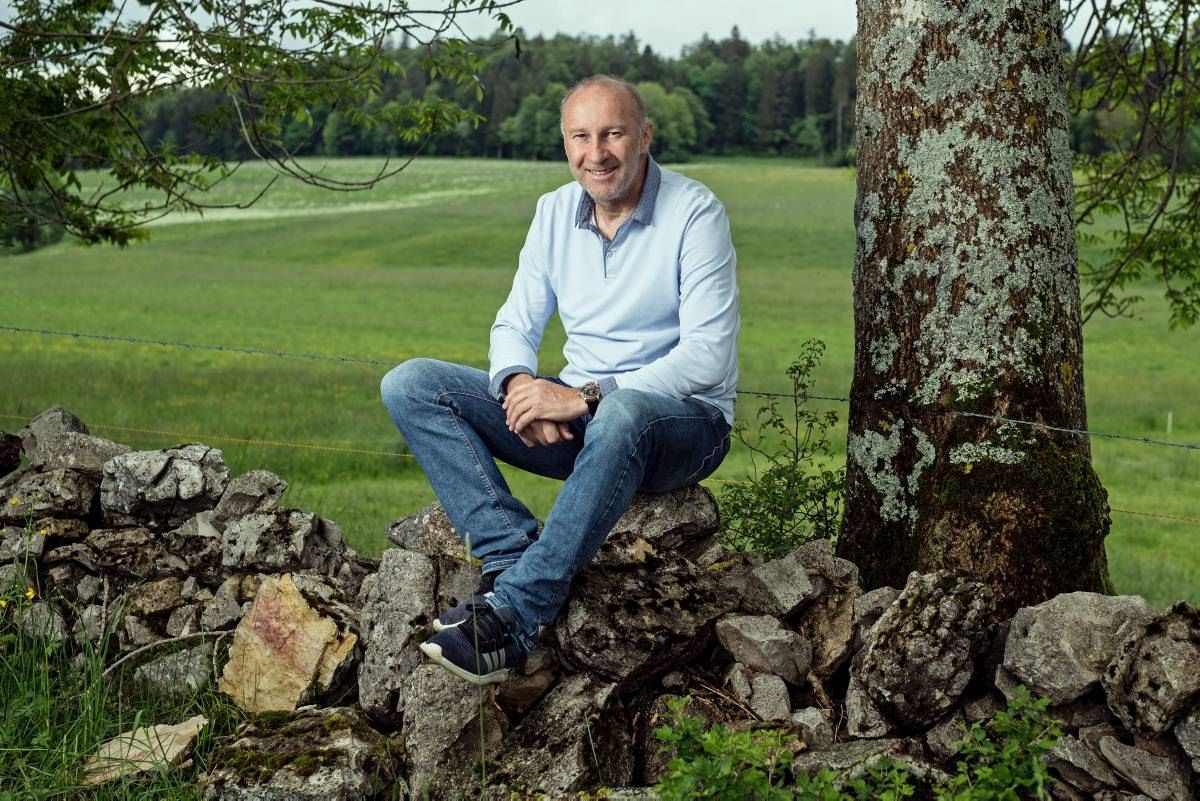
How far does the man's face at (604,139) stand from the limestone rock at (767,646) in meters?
1.60

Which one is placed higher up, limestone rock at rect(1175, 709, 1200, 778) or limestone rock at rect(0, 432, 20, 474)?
limestone rock at rect(0, 432, 20, 474)

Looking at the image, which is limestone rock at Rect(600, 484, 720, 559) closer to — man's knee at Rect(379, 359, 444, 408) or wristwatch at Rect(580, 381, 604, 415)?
wristwatch at Rect(580, 381, 604, 415)

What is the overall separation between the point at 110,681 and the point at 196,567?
627 mm

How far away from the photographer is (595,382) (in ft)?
14.9

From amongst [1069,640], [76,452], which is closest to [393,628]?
[1069,640]

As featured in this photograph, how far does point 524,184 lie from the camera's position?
2694 inches

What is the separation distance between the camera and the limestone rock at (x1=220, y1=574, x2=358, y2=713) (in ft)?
15.3

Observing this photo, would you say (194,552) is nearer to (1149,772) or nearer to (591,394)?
(591,394)

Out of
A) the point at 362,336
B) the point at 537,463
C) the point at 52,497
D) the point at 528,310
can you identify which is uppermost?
the point at 528,310

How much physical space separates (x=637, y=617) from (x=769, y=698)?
519mm

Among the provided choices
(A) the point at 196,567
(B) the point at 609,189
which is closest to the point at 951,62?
(B) the point at 609,189

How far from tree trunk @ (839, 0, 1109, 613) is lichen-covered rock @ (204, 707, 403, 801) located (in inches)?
82.0

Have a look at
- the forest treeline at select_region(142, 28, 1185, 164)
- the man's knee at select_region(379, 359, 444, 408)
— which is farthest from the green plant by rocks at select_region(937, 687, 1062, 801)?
the forest treeline at select_region(142, 28, 1185, 164)

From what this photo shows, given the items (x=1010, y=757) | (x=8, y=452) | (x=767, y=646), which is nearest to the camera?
(x=1010, y=757)
